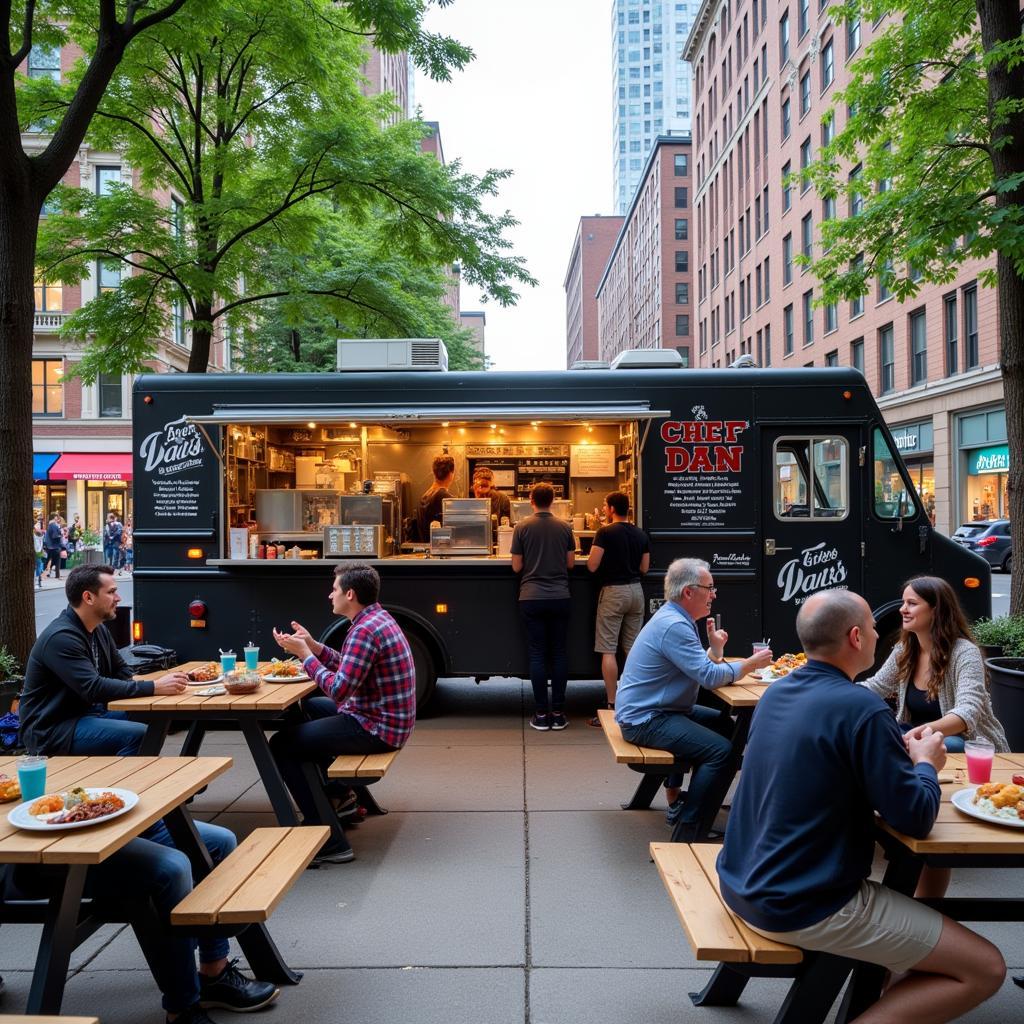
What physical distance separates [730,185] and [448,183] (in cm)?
4029

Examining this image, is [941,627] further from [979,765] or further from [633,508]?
[633,508]

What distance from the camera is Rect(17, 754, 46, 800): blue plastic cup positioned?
3.16m

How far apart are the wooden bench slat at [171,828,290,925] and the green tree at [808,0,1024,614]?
6.46 meters

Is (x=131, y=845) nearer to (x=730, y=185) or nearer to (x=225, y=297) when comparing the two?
(x=225, y=297)

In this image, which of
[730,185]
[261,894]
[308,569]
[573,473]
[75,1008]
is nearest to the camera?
[261,894]

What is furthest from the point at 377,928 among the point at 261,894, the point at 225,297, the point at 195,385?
the point at 225,297

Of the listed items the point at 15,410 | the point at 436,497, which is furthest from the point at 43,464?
the point at 15,410

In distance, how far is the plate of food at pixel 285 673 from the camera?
18.0 feet

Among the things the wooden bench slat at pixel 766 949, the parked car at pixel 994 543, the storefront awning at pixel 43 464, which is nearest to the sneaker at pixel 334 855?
the wooden bench slat at pixel 766 949

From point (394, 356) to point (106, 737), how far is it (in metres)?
4.82

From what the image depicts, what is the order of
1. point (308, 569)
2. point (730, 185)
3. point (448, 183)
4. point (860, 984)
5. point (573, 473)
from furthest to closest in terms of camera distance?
point (730, 185)
point (448, 183)
point (573, 473)
point (308, 569)
point (860, 984)

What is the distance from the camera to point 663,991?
3459mm

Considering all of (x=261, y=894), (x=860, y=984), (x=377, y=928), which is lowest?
(x=377, y=928)

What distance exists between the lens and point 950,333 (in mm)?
26781
